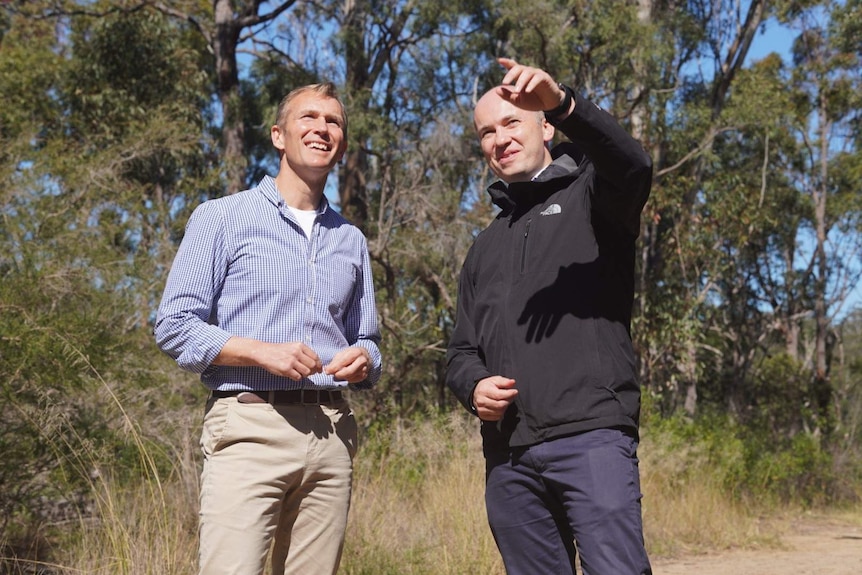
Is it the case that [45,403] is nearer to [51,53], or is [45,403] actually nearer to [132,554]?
[132,554]

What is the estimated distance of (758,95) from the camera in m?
13.6

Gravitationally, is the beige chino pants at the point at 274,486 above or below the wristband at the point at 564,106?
below

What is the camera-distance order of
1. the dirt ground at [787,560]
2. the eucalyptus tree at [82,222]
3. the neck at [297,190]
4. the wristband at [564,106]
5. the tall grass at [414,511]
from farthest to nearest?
the dirt ground at [787,560] < the eucalyptus tree at [82,222] < the tall grass at [414,511] < the neck at [297,190] < the wristband at [564,106]

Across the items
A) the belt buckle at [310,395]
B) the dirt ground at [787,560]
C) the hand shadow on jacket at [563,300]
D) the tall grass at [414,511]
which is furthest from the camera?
the dirt ground at [787,560]

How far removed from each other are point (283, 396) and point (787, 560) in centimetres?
595

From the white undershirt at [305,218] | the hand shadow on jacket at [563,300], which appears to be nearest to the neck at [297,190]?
the white undershirt at [305,218]

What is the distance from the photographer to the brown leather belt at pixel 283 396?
263cm

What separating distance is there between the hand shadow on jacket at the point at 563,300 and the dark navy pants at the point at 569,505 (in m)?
0.31

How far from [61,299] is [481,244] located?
4.52 m

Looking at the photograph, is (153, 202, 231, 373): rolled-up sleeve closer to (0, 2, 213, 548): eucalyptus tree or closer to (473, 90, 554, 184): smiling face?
(473, 90, 554, 184): smiling face

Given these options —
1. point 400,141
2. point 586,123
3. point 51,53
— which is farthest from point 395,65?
point 586,123

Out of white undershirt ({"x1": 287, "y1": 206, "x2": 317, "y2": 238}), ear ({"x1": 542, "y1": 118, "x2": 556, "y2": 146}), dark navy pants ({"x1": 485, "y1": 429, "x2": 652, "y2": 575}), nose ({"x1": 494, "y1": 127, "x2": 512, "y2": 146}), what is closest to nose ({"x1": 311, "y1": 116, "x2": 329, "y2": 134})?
white undershirt ({"x1": 287, "y1": 206, "x2": 317, "y2": 238})

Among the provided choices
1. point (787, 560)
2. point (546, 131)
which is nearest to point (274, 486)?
point (546, 131)

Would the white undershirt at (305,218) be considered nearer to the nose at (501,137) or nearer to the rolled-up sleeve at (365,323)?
the rolled-up sleeve at (365,323)
